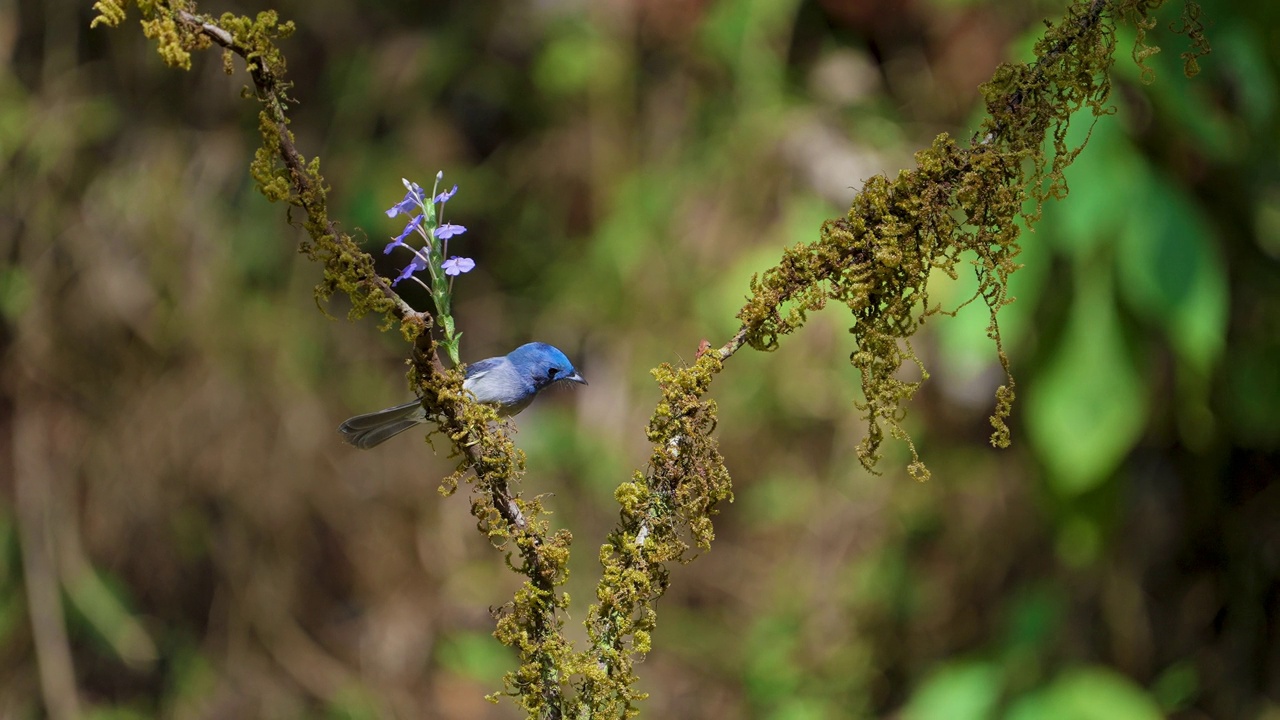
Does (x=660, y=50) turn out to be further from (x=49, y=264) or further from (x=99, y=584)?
(x=99, y=584)

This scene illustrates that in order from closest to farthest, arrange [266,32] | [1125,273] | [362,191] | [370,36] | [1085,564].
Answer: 1. [266,32]
2. [1125,273]
3. [1085,564]
4. [362,191]
5. [370,36]

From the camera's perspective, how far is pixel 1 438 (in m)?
5.34

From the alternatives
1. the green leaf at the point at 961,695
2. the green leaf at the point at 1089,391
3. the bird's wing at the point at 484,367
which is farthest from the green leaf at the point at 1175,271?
the bird's wing at the point at 484,367

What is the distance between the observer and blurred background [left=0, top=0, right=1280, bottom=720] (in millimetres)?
4293

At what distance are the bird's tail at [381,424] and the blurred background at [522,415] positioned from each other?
7.93 feet

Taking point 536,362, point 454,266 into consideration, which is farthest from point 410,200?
point 536,362

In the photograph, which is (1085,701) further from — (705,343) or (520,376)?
(705,343)

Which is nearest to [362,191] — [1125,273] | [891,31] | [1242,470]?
[891,31]

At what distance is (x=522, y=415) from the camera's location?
18.0 feet

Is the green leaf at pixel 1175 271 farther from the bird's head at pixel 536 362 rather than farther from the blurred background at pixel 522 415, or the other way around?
the bird's head at pixel 536 362

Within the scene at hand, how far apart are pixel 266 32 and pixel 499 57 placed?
5.02 metres

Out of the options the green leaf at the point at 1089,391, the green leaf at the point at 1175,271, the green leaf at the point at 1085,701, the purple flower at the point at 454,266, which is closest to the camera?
the purple flower at the point at 454,266

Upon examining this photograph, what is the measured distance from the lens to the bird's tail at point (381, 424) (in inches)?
83.0

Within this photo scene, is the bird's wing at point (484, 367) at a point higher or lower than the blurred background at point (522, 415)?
lower
